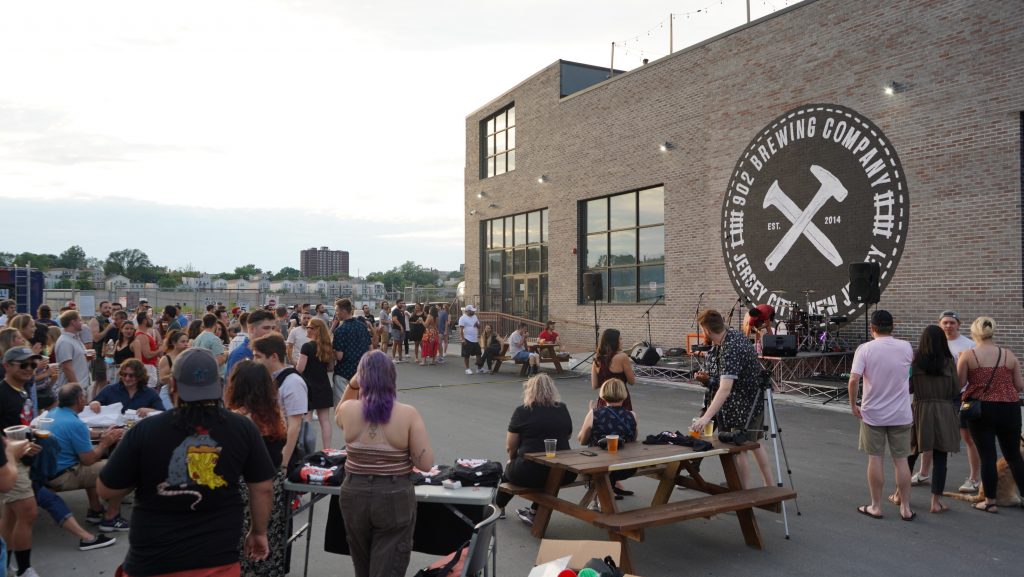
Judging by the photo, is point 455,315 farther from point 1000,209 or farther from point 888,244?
point 1000,209

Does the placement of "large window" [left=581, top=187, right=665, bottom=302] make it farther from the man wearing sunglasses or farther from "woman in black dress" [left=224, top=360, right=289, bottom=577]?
the man wearing sunglasses

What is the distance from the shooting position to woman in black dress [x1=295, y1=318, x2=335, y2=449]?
8375mm

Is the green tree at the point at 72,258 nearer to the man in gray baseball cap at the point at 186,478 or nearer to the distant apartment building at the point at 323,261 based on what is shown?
the distant apartment building at the point at 323,261

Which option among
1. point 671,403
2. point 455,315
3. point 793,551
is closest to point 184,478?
point 793,551

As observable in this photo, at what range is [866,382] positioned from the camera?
6.31 metres

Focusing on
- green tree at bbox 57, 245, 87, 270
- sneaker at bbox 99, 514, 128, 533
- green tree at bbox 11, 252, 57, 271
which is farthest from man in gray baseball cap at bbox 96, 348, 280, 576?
green tree at bbox 57, 245, 87, 270

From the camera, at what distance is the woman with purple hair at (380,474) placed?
154 inches

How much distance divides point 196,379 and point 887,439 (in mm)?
5915

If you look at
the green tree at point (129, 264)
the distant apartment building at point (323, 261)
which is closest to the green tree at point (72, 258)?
the green tree at point (129, 264)

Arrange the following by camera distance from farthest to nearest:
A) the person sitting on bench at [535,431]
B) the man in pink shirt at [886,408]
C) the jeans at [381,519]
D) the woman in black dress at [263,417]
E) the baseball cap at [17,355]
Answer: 1. the man in pink shirt at [886,408]
2. the person sitting on bench at [535,431]
3. the baseball cap at [17,355]
4. the woman in black dress at [263,417]
5. the jeans at [381,519]

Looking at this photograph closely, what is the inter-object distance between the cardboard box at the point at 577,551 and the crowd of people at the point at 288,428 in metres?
0.82

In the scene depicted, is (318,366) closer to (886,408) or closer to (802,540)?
(802,540)

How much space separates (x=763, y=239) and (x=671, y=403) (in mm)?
5967

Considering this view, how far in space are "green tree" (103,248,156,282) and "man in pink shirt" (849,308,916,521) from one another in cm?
8125
